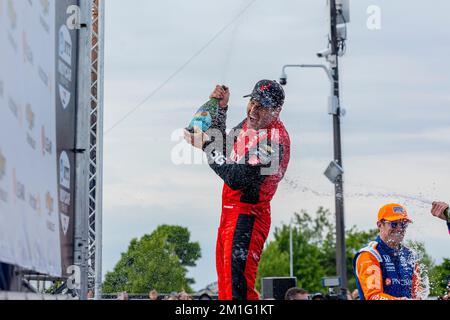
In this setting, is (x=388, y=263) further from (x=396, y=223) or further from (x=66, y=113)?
(x=66, y=113)

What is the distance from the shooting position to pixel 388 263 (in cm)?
523

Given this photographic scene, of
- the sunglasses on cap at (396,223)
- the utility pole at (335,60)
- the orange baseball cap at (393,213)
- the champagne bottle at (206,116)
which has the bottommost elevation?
the sunglasses on cap at (396,223)

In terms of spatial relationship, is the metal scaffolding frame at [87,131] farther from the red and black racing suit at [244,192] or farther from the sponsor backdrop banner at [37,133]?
the red and black racing suit at [244,192]

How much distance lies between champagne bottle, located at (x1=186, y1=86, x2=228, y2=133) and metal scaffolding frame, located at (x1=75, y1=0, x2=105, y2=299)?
0.77 metres

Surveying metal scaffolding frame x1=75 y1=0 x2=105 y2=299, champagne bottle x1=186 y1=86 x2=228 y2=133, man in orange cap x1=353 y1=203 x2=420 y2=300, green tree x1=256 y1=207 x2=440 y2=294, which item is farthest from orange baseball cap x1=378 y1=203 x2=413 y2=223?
green tree x1=256 y1=207 x2=440 y2=294

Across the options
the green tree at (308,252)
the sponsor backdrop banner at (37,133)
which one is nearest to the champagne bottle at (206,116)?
the sponsor backdrop banner at (37,133)

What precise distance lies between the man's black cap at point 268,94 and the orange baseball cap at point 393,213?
34.4 inches

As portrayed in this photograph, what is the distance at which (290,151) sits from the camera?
5.11m

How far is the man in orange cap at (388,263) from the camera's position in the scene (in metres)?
5.14

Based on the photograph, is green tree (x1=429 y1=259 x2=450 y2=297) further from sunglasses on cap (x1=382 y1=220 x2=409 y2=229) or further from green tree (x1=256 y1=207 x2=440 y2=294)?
green tree (x1=256 y1=207 x2=440 y2=294)

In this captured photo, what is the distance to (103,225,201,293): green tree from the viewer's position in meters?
6.36

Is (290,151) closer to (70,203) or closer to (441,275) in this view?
(70,203)

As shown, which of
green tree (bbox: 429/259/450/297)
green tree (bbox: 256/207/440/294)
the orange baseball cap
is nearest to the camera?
the orange baseball cap

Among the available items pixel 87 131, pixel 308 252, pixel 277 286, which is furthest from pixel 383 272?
pixel 308 252
